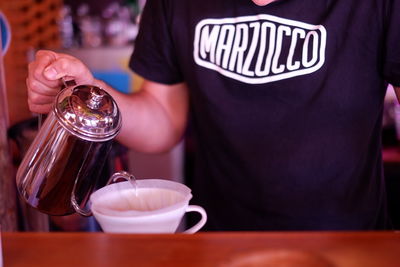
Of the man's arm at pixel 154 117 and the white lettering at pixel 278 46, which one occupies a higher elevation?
the white lettering at pixel 278 46

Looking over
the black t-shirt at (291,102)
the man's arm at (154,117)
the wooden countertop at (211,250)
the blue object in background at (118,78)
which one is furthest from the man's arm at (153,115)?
the blue object in background at (118,78)

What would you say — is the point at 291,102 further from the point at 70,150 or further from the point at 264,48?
the point at 70,150

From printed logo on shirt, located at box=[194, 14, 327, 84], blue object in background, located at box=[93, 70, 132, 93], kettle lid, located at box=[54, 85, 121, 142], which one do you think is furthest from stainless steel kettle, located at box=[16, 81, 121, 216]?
blue object in background, located at box=[93, 70, 132, 93]

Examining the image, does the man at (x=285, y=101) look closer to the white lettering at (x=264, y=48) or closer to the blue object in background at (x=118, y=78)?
the white lettering at (x=264, y=48)

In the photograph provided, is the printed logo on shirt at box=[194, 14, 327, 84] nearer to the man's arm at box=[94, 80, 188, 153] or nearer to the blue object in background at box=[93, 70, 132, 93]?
the man's arm at box=[94, 80, 188, 153]

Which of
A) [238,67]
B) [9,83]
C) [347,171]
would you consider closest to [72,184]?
[238,67]

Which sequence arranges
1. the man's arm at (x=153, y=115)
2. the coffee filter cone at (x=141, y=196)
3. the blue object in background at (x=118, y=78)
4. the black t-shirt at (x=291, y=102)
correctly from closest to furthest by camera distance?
1. the coffee filter cone at (x=141, y=196)
2. the black t-shirt at (x=291, y=102)
3. the man's arm at (x=153, y=115)
4. the blue object in background at (x=118, y=78)

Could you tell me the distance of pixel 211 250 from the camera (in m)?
0.62

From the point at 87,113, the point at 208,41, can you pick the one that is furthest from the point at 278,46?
the point at 87,113

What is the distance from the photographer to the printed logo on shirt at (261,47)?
974 mm

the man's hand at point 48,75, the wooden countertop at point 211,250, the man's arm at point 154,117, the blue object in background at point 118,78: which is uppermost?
the man's hand at point 48,75

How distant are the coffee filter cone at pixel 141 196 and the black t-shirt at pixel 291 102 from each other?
0.35 m

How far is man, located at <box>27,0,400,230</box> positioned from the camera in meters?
0.97

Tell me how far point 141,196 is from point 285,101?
15.8 inches
